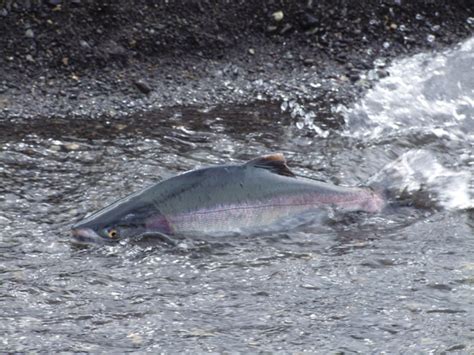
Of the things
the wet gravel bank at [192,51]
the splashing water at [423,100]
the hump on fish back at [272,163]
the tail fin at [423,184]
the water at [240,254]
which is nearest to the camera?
the water at [240,254]

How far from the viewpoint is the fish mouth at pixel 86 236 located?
5.51 metres

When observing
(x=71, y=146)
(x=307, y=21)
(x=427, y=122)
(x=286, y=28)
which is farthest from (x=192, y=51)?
(x=427, y=122)

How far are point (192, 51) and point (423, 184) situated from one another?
2883 mm

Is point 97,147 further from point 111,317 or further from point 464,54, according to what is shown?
point 464,54

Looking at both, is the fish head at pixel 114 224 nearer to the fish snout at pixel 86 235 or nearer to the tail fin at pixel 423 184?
the fish snout at pixel 86 235

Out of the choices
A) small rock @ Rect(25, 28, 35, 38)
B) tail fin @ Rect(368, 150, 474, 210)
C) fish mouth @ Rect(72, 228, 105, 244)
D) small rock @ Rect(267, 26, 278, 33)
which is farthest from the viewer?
small rock @ Rect(267, 26, 278, 33)

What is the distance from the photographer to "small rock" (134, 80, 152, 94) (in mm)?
8109

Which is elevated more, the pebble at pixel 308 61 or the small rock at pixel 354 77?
the pebble at pixel 308 61

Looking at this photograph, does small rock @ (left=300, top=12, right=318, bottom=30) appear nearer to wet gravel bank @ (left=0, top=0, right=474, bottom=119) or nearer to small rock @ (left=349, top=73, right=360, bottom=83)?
wet gravel bank @ (left=0, top=0, right=474, bottom=119)

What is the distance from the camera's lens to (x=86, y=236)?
217 inches

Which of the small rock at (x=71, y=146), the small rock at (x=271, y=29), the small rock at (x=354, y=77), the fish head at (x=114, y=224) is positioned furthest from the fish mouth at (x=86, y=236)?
the small rock at (x=271, y=29)

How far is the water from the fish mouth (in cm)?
6

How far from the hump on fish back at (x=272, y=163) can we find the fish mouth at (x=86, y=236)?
0.97 m

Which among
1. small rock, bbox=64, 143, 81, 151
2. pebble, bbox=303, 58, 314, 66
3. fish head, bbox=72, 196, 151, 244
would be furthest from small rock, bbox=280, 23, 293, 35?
fish head, bbox=72, 196, 151, 244
